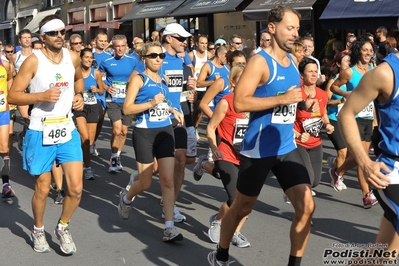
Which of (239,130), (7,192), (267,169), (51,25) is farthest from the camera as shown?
(7,192)

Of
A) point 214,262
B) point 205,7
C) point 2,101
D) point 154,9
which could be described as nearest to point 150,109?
point 214,262

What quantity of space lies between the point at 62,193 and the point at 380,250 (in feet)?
16.5

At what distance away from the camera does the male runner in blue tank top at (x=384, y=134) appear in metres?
3.60

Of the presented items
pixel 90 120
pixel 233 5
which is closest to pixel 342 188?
pixel 90 120

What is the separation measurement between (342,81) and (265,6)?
32.3ft

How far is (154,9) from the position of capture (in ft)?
83.4

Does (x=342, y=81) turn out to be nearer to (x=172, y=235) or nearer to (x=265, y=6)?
(x=172, y=235)

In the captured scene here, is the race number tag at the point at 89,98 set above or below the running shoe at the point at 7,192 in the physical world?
above

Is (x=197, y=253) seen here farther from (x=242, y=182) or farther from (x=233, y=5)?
(x=233, y=5)

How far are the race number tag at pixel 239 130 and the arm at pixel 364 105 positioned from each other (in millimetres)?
2516

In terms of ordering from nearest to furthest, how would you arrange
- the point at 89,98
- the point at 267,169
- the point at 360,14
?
1. the point at 267,169
2. the point at 89,98
3. the point at 360,14

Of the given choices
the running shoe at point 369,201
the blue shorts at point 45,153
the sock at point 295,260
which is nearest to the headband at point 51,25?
the blue shorts at point 45,153

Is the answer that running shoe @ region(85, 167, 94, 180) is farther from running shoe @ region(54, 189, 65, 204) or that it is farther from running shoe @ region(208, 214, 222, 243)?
running shoe @ region(208, 214, 222, 243)

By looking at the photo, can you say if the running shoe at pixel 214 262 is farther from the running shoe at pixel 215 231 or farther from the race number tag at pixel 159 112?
the race number tag at pixel 159 112
